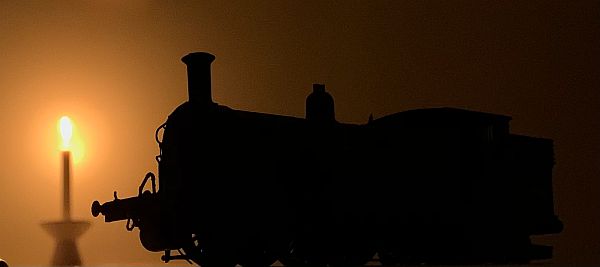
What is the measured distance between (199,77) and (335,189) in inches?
25.6

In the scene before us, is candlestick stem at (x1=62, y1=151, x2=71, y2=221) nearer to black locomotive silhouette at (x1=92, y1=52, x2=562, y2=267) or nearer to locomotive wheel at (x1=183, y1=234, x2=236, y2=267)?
black locomotive silhouette at (x1=92, y1=52, x2=562, y2=267)

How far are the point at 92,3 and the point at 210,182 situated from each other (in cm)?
214

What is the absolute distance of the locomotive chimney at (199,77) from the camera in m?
2.95

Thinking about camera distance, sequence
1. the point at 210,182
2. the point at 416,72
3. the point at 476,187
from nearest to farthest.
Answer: the point at 210,182, the point at 476,187, the point at 416,72

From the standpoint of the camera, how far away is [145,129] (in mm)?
4500

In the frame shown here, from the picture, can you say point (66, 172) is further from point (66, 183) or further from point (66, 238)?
point (66, 238)

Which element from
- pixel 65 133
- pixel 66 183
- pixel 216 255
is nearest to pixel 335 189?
pixel 216 255

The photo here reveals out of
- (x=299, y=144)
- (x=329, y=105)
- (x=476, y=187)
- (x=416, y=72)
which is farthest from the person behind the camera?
(x=416, y=72)

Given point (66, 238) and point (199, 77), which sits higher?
point (199, 77)

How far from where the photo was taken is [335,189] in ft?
10.3

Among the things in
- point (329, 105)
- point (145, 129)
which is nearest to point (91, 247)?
point (145, 129)

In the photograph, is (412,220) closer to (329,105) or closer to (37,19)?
(329,105)

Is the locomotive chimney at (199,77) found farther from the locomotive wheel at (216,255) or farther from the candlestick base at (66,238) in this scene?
the candlestick base at (66,238)

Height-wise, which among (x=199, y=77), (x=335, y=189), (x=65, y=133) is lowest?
(x=335, y=189)
